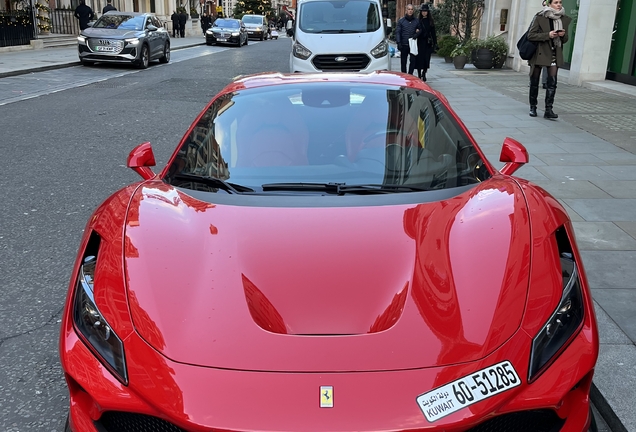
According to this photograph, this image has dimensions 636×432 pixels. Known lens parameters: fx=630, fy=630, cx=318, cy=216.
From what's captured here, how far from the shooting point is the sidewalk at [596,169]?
2.99m

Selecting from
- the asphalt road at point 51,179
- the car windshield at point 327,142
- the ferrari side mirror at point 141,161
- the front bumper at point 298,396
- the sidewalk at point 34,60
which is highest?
the car windshield at point 327,142

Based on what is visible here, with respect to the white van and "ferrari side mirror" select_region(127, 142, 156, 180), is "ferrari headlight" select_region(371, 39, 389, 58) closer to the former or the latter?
the white van

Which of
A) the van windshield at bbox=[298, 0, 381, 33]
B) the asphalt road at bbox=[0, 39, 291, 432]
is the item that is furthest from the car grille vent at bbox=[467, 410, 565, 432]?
the van windshield at bbox=[298, 0, 381, 33]

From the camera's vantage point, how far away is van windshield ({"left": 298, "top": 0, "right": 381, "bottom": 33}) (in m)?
12.9

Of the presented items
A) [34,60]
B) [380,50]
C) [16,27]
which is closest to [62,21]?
[16,27]

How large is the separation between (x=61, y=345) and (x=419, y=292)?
1.16 m

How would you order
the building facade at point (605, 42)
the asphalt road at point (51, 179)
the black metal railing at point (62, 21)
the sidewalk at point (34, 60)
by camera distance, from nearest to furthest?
1. the asphalt road at point (51, 179)
2. the building facade at point (605, 42)
3. the sidewalk at point (34, 60)
4. the black metal railing at point (62, 21)

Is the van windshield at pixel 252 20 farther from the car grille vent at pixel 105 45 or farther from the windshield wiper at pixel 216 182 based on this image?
the windshield wiper at pixel 216 182

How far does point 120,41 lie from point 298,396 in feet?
62.1

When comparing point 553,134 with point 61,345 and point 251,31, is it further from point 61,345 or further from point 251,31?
point 251,31

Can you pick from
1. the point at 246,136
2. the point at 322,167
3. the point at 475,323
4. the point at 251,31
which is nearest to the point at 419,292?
the point at 475,323

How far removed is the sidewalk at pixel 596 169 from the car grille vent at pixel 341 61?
1986 millimetres

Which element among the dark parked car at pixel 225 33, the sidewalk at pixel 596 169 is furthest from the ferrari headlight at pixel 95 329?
the dark parked car at pixel 225 33

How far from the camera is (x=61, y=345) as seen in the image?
6.63 ft
